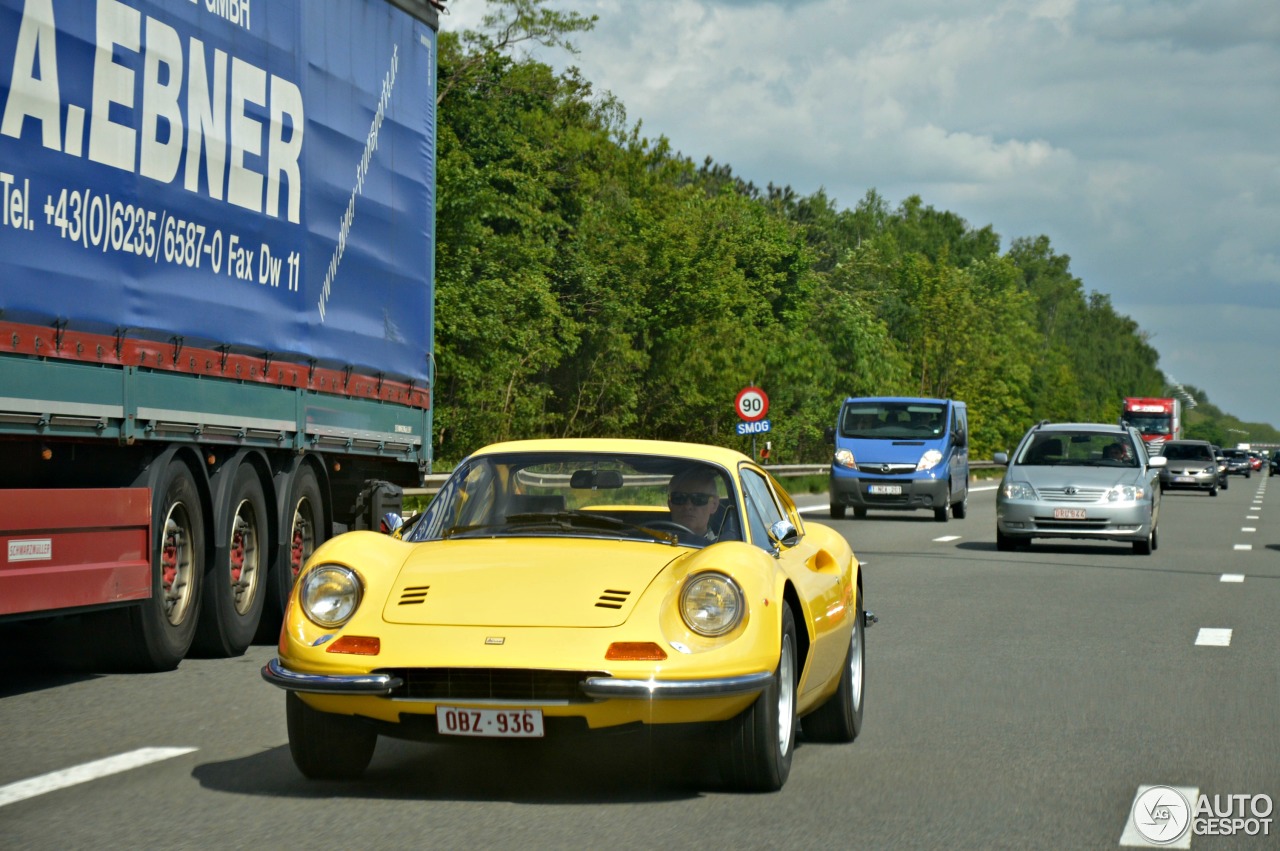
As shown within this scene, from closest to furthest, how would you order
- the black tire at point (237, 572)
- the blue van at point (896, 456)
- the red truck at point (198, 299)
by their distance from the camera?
the red truck at point (198, 299)
the black tire at point (237, 572)
the blue van at point (896, 456)

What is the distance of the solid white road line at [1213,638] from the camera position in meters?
12.5

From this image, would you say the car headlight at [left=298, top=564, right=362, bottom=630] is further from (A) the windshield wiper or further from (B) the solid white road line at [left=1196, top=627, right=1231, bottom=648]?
(B) the solid white road line at [left=1196, top=627, right=1231, bottom=648]

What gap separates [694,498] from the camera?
763 centimetres

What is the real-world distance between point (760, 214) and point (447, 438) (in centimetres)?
2615

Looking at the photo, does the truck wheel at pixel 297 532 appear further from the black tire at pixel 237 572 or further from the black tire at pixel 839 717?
the black tire at pixel 839 717

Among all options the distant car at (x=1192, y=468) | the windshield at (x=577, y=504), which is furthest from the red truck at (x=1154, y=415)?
the windshield at (x=577, y=504)

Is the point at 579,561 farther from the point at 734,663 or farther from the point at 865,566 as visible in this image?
the point at 865,566

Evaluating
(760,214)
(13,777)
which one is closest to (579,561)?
(13,777)

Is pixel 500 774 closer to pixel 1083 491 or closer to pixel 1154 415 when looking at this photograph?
pixel 1083 491

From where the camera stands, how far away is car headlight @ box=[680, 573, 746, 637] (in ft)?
21.4

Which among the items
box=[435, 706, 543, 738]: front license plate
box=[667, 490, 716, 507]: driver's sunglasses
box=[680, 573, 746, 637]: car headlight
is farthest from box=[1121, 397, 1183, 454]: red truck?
box=[435, 706, 543, 738]: front license plate

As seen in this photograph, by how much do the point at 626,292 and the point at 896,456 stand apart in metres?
32.2

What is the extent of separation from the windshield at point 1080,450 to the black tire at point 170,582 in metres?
14.5

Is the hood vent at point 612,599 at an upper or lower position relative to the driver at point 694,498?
lower
